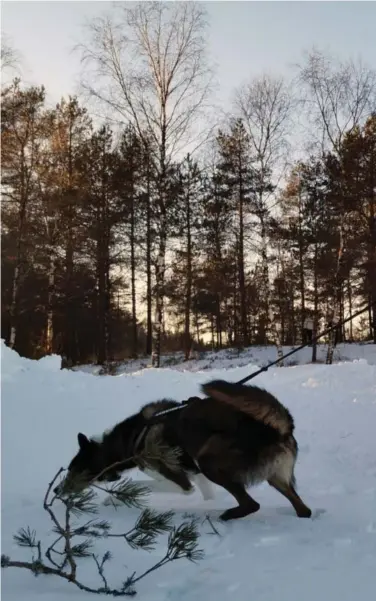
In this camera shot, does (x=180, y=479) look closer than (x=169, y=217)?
Yes

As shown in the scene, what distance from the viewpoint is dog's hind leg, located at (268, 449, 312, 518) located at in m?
3.69

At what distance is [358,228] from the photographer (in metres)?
20.1

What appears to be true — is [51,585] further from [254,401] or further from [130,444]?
[130,444]

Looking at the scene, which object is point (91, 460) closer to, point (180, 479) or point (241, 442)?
point (180, 479)

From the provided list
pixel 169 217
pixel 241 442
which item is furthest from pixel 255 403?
pixel 169 217

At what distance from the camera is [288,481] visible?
3795 mm

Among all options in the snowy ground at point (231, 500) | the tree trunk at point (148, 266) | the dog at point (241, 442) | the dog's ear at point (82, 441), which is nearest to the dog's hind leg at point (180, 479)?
the snowy ground at point (231, 500)

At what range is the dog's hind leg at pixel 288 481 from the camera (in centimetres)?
369

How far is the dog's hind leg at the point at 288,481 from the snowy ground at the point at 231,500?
99 mm

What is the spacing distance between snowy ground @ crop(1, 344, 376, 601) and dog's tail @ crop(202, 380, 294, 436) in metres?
0.68

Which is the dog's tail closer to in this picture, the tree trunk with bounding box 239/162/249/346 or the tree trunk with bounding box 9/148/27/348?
the tree trunk with bounding box 9/148/27/348

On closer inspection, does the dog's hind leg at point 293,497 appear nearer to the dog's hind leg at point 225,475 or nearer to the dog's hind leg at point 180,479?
the dog's hind leg at point 225,475

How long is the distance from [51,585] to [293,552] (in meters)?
1.40

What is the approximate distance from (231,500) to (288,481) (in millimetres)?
787
